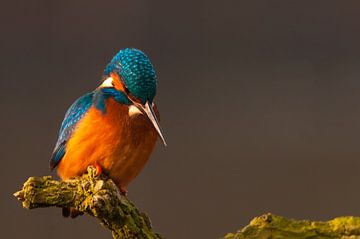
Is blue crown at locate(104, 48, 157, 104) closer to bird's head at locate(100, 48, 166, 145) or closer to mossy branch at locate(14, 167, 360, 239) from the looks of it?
bird's head at locate(100, 48, 166, 145)

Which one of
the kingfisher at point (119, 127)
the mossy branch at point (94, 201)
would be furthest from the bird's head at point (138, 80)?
the mossy branch at point (94, 201)

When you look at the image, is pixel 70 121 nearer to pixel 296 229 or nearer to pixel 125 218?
pixel 125 218

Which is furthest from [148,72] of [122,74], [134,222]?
[134,222]

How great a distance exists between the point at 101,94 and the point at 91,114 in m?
0.05

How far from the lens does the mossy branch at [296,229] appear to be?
894mm

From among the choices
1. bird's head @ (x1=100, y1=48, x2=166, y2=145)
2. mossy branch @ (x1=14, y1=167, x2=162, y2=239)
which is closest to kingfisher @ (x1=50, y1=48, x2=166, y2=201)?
bird's head @ (x1=100, y1=48, x2=166, y2=145)

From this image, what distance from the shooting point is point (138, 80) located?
1142 mm

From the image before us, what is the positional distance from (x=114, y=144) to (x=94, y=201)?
0.37 metres

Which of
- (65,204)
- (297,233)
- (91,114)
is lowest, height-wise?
(297,233)

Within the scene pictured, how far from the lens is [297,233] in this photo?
90cm

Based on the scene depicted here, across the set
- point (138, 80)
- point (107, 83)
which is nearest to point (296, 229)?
point (138, 80)

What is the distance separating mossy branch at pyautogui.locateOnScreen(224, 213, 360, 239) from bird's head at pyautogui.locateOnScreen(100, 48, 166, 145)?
0.89 feet

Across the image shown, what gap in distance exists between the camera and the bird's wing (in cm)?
131

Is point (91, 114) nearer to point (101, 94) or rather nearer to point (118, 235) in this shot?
point (101, 94)
